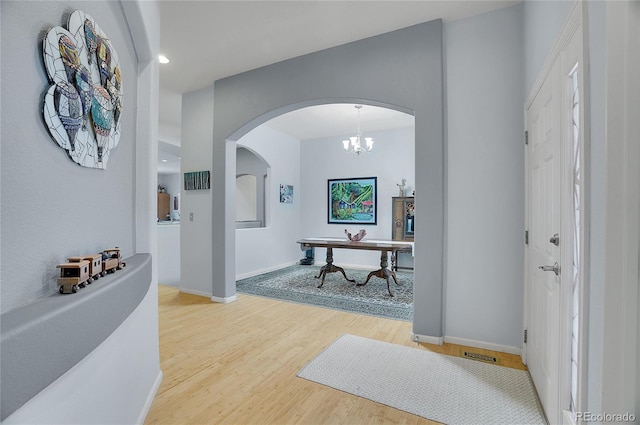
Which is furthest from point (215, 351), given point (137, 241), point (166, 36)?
point (166, 36)

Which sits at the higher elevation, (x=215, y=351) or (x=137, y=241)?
(x=137, y=241)

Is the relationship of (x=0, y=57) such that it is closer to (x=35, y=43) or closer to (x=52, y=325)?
(x=35, y=43)

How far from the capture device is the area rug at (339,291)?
3.67 m

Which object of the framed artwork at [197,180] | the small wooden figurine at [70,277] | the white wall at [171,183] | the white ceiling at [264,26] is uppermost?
the white ceiling at [264,26]

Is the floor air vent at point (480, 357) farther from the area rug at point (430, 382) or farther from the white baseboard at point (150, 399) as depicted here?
the white baseboard at point (150, 399)

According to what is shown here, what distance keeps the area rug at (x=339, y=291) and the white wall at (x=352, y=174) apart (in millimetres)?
948

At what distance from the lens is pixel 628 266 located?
93 centimetres

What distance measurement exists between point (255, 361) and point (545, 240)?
2176 millimetres

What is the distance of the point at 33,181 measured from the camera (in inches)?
35.3

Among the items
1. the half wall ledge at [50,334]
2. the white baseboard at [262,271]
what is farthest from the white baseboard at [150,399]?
the white baseboard at [262,271]

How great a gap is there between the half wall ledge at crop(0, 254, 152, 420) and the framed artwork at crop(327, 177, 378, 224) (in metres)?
5.56

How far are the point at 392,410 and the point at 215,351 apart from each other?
59.3 inches

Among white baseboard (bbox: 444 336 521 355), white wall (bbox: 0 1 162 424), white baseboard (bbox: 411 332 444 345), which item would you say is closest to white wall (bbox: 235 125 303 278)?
white baseboard (bbox: 411 332 444 345)

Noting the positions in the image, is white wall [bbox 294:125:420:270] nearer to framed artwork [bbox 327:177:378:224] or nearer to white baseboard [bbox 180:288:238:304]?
framed artwork [bbox 327:177:378:224]
